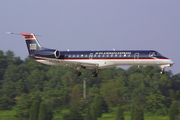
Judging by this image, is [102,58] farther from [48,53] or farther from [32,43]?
[32,43]

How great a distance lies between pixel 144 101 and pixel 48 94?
1188 inches

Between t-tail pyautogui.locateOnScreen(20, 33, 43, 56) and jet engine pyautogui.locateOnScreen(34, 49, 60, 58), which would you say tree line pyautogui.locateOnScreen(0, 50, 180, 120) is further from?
jet engine pyautogui.locateOnScreen(34, 49, 60, 58)

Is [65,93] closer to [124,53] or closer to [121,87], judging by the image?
Answer: [121,87]

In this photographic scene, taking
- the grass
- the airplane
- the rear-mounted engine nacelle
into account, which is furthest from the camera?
the grass

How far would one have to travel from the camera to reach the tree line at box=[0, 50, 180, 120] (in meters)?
78.8

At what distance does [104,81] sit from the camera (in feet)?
351

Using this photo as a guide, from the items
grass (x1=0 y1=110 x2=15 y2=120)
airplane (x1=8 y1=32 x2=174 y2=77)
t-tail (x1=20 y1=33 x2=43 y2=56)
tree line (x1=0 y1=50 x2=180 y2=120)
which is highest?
t-tail (x1=20 y1=33 x2=43 y2=56)

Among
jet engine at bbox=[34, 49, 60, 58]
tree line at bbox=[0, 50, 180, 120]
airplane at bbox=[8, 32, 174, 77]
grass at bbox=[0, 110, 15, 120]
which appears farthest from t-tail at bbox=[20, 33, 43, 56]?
grass at bbox=[0, 110, 15, 120]

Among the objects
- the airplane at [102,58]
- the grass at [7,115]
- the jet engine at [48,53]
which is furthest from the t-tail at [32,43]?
the grass at [7,115]

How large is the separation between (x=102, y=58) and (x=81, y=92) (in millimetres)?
56424

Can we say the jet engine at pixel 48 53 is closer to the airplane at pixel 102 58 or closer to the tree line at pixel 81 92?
the airplane at pixel 102 58

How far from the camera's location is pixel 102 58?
37156 mm

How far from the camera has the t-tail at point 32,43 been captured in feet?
140

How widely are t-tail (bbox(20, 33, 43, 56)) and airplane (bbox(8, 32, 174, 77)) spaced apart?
1.30 metres
